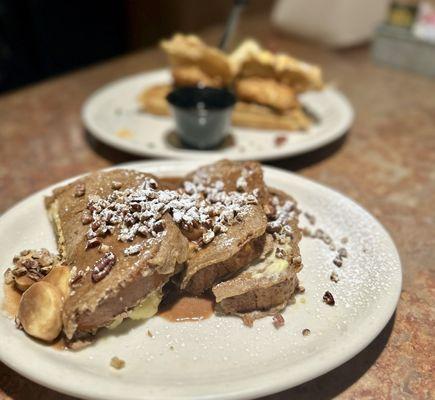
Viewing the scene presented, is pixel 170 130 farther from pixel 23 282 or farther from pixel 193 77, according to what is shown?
pixel 23 282

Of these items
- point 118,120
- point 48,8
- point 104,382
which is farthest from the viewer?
point 48,8

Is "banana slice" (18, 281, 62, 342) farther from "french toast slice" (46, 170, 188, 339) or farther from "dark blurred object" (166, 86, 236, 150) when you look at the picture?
"dark blurred object" (166, 86, 236, 150)

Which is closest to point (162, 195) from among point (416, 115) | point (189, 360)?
point (189, 360)

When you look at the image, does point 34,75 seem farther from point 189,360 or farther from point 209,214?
point 189,360

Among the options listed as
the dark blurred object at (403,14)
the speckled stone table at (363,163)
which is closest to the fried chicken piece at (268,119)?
the speckled stone table at (363,163)

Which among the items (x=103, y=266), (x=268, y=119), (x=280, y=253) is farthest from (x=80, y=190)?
(x=268, y=119)
